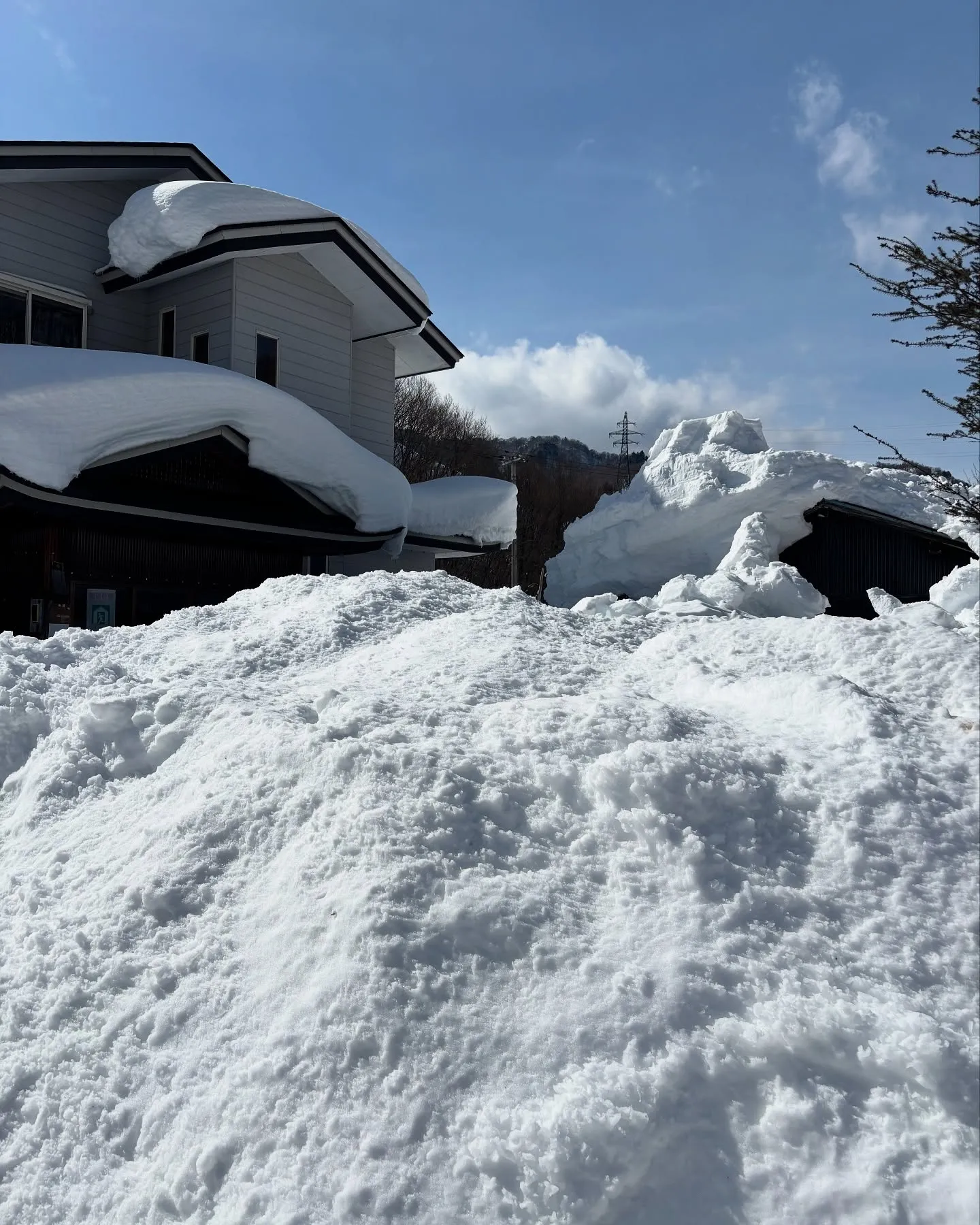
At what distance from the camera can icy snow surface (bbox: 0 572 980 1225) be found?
8.40 feet

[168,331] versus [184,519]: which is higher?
[168,331]

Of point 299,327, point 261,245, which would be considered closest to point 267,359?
point 299,327

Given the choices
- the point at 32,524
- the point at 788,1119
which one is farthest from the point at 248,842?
the point at 32,524

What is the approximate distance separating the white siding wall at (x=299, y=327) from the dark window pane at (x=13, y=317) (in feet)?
8.76

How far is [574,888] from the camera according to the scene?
3350mm

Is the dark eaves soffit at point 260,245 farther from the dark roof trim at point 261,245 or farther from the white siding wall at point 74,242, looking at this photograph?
the white siding wall at point 74,242

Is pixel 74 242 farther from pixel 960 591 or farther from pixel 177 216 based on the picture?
pixel 960 591

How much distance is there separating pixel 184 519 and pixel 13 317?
12.5 feet

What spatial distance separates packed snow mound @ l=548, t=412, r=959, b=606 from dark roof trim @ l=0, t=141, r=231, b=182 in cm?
934

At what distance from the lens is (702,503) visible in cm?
1792

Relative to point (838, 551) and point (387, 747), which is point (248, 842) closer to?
point (387, 747)

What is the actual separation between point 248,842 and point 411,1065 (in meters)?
1.33

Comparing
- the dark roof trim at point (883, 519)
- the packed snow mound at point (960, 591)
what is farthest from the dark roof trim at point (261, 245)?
the packed snow mound at point (960, 591)

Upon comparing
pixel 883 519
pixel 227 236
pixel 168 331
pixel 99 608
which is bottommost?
pixel 99 608
